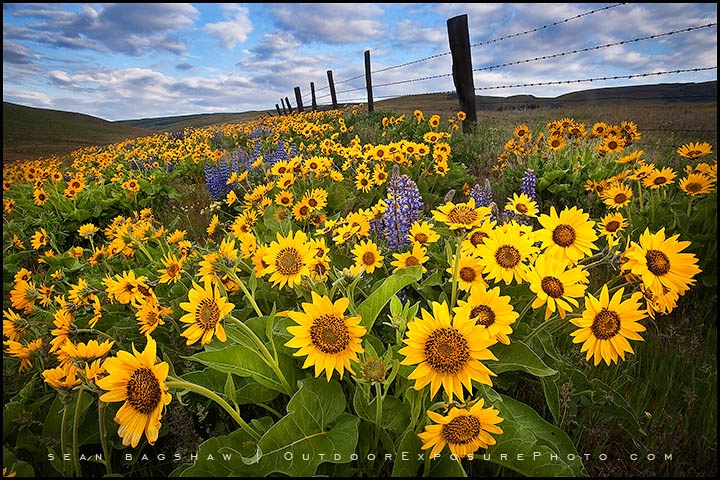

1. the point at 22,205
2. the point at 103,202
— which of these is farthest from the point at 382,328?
the point at 22,205

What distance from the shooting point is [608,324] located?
1146mm

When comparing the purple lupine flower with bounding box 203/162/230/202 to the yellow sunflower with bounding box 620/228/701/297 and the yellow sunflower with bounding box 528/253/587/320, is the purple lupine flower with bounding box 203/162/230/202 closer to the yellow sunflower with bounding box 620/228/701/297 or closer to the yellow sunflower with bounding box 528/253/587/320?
the yellow sunflower with bounding box 528/253/587/320

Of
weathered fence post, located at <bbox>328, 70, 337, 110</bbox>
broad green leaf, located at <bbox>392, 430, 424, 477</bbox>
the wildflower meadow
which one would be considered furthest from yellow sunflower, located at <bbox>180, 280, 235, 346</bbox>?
weathered fence post, located at <bbox>328, 70, 337, 110</bbox>

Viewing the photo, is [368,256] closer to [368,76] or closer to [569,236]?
[569,236]

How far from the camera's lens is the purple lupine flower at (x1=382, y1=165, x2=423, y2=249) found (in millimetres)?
2125

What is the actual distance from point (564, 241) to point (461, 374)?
68 centimetres

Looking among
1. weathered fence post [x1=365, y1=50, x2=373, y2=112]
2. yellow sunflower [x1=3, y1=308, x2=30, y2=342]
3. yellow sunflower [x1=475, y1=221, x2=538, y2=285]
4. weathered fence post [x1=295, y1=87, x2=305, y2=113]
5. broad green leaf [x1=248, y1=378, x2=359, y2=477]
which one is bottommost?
broad green leaf [x1=248, y1=378, x2=359, y2=477]

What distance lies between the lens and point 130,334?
1.78m

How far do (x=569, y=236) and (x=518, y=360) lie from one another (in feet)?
1.52

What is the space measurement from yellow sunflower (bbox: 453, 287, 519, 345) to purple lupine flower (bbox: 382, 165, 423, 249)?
925mm

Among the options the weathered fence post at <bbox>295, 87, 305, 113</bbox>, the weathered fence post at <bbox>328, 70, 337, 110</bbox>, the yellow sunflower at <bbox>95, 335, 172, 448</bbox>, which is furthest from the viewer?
the weathered fence post at <bbox>295, 87, 305, 113</bbox>

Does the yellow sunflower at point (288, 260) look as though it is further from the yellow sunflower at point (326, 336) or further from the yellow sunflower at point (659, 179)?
the yellow sunflower at point (659, 179)

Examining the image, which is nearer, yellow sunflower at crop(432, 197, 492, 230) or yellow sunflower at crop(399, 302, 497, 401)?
yellow sunflower at crop(399, 302, 497, 401)

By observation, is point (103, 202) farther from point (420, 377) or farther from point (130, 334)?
point (420, 377)
